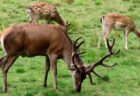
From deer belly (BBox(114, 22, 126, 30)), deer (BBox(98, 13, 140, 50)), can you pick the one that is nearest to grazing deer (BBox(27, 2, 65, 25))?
deer (BBox(98, 13, 140, 50))

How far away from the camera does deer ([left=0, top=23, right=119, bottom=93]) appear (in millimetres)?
10023

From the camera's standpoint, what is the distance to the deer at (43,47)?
395 inches

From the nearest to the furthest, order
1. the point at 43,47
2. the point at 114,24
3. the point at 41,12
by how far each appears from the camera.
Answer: the point at 43,47 < the point at 114,24 < the point at 41,12

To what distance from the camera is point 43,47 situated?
10.3m

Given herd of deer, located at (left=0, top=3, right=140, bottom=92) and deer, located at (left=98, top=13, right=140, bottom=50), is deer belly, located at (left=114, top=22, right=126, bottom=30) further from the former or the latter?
herd of deer, located at (left=0, top=3, right=140, bottom=92)

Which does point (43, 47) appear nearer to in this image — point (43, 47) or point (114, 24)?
point (43, 47)

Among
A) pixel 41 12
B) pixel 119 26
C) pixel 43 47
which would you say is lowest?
pixel 119 26

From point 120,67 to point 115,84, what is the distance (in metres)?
1.62

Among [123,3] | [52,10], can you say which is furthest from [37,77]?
[123,3]

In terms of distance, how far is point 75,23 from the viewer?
18219 mm

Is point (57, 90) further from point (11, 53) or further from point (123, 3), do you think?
point (123, 3)

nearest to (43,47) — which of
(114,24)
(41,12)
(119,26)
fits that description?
(114,24)

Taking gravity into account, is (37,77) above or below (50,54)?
below

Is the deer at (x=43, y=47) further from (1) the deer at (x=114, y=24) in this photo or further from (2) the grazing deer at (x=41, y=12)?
(2) the grazing deer at (x=41, y=12)
